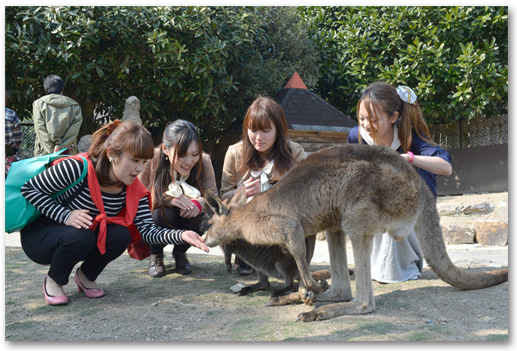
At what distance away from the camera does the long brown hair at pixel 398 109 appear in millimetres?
3105

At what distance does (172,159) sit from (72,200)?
2.63 ft

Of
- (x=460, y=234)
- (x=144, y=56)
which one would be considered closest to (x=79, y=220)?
(x=144, y=56)

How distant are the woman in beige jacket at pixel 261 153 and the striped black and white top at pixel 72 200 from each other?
75 centimetres

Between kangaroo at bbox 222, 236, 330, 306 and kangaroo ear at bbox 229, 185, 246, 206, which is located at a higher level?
kangaroo ear at bbox 229, 185, 246, 206

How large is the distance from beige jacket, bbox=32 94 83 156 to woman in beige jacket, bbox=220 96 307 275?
3.36 meters

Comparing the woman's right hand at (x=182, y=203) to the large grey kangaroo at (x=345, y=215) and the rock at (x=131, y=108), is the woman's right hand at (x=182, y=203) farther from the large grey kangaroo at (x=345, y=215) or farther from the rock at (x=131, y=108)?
the rock at (x=131, y=108)

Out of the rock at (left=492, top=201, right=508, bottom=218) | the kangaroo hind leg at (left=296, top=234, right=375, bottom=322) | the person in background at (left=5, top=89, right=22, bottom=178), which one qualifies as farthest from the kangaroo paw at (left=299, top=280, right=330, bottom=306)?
the rock at (left=492, top=201, right=508, bottom=218)

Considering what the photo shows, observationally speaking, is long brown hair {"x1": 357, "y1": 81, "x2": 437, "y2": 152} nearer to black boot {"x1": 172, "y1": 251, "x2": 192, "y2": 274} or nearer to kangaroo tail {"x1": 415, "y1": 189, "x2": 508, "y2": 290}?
kangaroo tail {"x1": 415, "y1": 189, "x2": 508, "y2": 290}

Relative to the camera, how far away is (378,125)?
Result: 124 inches

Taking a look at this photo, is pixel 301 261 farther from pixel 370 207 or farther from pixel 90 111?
pixel 90 111

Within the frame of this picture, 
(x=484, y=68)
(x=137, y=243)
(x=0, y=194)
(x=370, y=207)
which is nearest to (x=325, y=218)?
(x=370, y=207)

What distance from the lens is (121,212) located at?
304 centimetres

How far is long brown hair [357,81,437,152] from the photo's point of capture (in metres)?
3.11

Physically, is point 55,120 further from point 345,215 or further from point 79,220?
point 345,215
